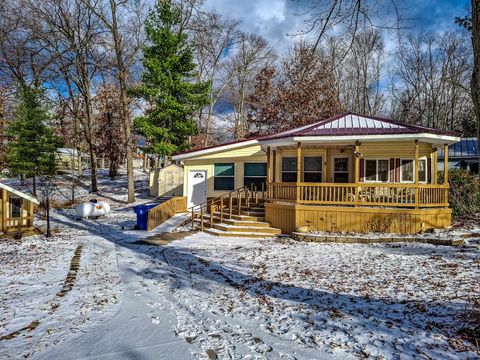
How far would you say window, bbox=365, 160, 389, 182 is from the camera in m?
→ 14.0

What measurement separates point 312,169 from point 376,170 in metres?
2.71

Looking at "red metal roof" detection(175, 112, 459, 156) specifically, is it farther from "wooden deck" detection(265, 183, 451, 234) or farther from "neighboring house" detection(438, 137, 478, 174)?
"neighboring house" detection(438, 137, 478, 174)

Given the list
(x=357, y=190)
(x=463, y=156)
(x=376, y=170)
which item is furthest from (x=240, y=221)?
(x=463, y=156)

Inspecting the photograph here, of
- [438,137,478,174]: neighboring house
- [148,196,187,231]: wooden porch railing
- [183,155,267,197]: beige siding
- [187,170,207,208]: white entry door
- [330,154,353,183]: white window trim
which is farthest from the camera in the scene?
[438,137,478,174]: neighboring house

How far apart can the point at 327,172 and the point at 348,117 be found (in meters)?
2.51

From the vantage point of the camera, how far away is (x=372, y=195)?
12445mm

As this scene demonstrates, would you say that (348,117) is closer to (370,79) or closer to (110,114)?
(370,79)

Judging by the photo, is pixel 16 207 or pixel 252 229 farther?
pixel 252 229

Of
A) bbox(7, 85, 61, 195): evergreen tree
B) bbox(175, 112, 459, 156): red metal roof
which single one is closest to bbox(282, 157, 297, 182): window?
bbox(175, 112, 459, 156): red metal roof

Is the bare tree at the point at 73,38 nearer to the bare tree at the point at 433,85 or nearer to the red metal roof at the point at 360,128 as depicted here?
the red metal roof at the point at 360,128

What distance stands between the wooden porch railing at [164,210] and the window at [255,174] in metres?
3.64

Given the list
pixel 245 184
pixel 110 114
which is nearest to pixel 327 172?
pixel 245 184

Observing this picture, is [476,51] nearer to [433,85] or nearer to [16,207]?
[16,207]

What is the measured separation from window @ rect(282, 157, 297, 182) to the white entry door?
450 centimetres
